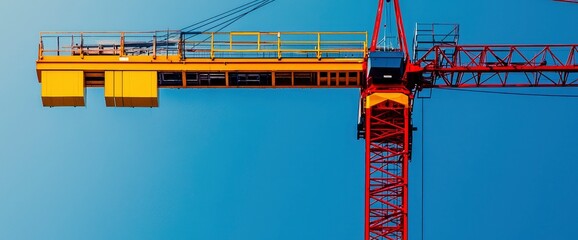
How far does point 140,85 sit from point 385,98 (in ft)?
33.5

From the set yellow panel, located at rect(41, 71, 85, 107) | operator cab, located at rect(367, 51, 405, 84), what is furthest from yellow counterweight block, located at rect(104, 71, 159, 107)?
operator cab, located at rect(367, 51, 405, 84)

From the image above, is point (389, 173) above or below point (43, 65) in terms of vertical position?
below

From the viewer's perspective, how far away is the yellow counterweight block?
58219 millimetres

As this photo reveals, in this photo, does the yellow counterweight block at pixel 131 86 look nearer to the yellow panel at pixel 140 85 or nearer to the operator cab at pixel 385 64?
the yellow panel at pixel 140 85

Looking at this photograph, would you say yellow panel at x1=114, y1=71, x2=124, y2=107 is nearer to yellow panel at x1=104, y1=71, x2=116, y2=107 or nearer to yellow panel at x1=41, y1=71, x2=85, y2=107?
yellow panel at x1=104, y1=71, x2=116, y2=107

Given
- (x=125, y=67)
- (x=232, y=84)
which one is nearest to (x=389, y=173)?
(x=232, y=84)

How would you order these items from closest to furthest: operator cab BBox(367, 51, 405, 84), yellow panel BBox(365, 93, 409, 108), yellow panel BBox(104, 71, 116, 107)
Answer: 1. operator cab BBox(367, 51, 405, 84)
2. yellow panel BBox(365, 93, 409, 108)
3. yellow panel BBox(104, 71, 116, 107)

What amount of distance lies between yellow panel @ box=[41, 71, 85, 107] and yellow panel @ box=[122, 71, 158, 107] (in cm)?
183

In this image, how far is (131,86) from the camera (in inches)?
2297

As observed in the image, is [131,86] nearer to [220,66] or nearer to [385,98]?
[220,66]

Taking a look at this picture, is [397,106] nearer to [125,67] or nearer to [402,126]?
[402,126]

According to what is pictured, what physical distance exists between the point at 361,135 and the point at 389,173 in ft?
9.20

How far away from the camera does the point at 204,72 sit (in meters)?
58.9

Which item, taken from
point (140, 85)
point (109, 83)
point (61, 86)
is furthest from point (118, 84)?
point (61, 86)
